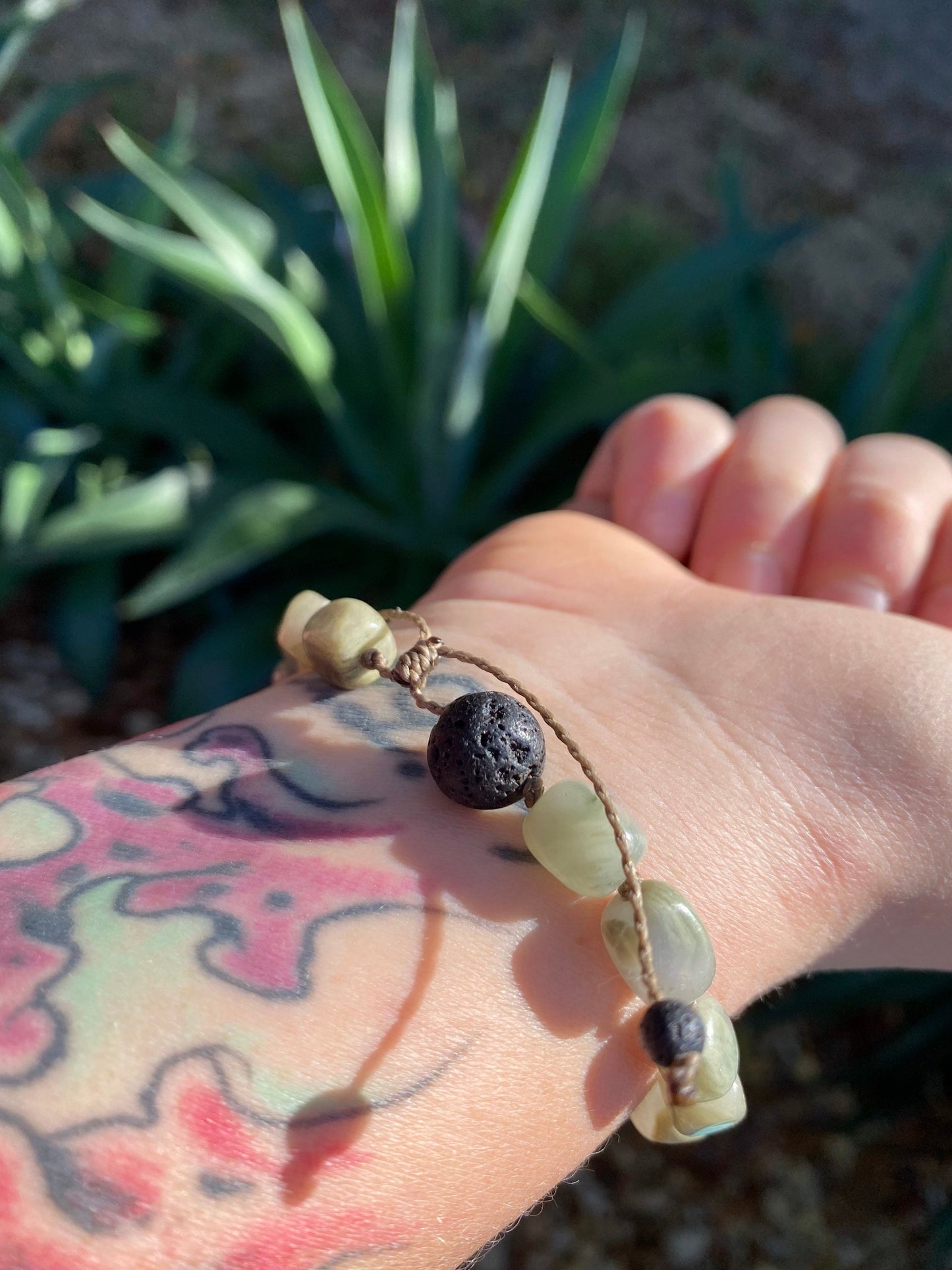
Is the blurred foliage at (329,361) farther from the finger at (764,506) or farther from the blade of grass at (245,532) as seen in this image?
the finger at (764,506)

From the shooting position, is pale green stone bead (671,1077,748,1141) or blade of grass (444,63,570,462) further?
blade of grass (444,63,570,462)

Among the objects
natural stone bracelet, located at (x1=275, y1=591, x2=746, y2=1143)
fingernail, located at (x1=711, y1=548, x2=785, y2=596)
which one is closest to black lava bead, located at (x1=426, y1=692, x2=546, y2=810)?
natural stone bracelet, located at (x1=275, y1=591, x2=746, y2=1143)

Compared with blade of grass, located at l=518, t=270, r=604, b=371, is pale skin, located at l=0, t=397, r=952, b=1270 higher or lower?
lower

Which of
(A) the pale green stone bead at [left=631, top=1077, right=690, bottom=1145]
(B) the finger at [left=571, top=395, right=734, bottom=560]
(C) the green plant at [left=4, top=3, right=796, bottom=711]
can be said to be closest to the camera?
(A) the pale green stone bead at [left=631, top=1077, right=690, bottom=1145]

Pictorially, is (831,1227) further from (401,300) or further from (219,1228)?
(401,300)

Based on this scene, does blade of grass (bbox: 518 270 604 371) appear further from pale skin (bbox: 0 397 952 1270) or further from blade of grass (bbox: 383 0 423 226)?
pale skin (bbox: 0 397 952 1270)

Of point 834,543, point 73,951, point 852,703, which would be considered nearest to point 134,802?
point 73,951

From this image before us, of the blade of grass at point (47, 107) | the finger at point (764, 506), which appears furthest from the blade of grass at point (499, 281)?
the blade of grass at point (47, 107)
